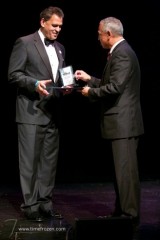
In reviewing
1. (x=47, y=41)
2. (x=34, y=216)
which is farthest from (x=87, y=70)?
(x=34, y=216)

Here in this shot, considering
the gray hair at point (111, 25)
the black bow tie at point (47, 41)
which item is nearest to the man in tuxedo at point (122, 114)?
the gray hair at point (111, 25)

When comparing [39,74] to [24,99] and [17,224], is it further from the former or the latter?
[17,224]

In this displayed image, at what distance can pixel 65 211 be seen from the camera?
476 cm

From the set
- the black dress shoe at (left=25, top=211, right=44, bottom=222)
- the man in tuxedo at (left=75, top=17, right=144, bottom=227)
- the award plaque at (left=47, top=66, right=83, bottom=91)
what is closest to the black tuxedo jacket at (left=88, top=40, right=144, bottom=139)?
the man in tuxedo at (left=75, top=17, right=144, bottom=227)

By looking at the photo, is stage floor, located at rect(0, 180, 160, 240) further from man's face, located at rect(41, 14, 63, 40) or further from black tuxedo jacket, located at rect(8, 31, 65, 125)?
man's face, located at rect(41, 14, 63, 40)

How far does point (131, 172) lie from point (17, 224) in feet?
2.88

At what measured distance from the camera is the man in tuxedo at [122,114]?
415 centimetres

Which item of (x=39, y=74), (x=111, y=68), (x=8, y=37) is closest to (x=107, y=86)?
(x=111, y=68)

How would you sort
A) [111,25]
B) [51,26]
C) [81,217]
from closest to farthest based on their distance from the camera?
[111,25]
[51,26]
[81,217]

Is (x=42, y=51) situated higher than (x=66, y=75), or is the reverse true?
(x=42, y=51)

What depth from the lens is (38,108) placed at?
4.37 m

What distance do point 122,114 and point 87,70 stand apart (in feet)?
7.36

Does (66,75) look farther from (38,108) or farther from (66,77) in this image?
(38,108)

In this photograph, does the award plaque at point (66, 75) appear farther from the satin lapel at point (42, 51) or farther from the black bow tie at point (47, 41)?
the black bow tie at point (47, 41)
